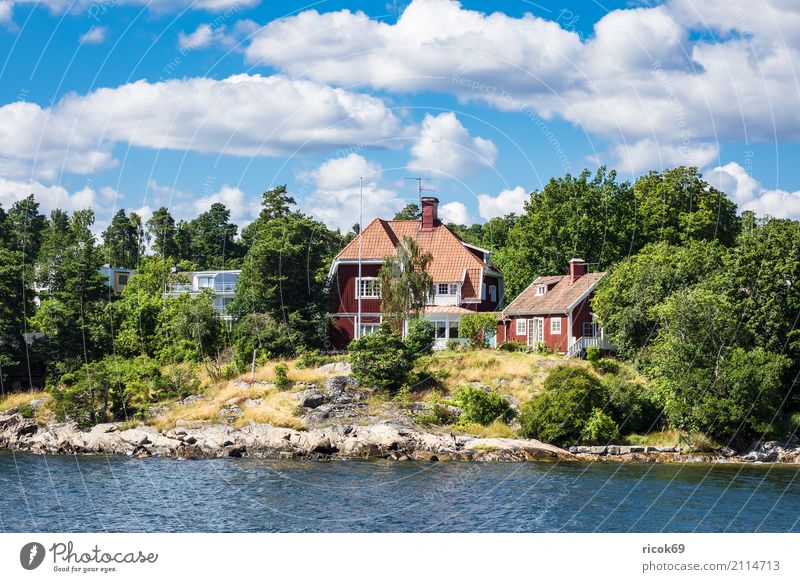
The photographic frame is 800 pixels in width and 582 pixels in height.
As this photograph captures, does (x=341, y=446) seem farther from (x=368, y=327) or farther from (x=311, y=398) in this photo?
(x=368, y=327)

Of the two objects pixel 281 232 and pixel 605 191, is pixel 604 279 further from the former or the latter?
pixel 281 232

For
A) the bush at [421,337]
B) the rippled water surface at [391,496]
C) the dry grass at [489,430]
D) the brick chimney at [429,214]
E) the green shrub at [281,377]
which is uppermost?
the brick chimney at [429,214]

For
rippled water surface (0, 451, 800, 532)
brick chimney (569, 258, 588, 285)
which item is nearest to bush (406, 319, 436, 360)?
brick chimney (569, 258, 588, 285)

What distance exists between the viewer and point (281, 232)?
67.2 m

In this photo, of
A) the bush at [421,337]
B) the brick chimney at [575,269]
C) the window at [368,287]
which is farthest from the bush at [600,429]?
the window at [368,287]

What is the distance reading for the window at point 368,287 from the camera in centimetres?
7125

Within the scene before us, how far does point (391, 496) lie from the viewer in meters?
38.7

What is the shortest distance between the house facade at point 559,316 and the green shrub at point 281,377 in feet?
58.8

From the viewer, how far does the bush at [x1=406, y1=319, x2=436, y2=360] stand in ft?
201

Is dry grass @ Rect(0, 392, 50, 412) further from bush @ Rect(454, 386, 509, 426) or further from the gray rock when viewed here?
bush @ Rect(454, 386, 509, 426)

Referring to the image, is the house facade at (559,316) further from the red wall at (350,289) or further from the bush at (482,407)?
the bush at (482,407)

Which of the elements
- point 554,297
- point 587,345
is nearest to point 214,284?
point 554,297

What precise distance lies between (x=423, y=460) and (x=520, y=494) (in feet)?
37.5

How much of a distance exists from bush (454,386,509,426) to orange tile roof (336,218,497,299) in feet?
60.7
